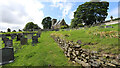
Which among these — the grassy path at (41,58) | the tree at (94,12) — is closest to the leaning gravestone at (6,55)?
the grassy path at (41,58)

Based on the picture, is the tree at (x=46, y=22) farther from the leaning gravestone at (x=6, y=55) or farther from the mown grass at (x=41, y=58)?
the leaning gravestone at (x=6, y=55)

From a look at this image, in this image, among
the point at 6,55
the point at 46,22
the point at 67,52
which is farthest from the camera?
the point at 46,22

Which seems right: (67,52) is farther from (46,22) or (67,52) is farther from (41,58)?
(46,22)

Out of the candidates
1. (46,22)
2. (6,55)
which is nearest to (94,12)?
(6,55)

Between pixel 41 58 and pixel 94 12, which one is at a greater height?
pixel 94 12

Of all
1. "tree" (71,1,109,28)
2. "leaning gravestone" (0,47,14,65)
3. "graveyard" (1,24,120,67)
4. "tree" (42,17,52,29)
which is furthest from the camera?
"tree" (42,17,52,29)

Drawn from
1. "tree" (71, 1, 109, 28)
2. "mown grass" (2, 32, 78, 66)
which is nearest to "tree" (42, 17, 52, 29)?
"tree" (71, 1, 109, 28)

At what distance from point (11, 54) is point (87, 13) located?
40639 millimetres

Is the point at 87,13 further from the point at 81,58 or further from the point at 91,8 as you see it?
the point at 81,58

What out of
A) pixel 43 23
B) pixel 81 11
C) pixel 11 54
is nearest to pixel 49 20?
pixel 43 23

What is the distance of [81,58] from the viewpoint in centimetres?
418

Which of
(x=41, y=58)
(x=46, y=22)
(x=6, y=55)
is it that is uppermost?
(x=46, y=22)

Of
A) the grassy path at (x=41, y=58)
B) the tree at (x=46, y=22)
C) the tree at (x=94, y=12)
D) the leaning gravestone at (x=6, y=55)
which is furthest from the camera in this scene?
the tree at (x=46, y=22)

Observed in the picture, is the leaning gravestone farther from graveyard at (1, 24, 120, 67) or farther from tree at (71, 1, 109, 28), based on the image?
tree at (71, 1, 109, 28)
